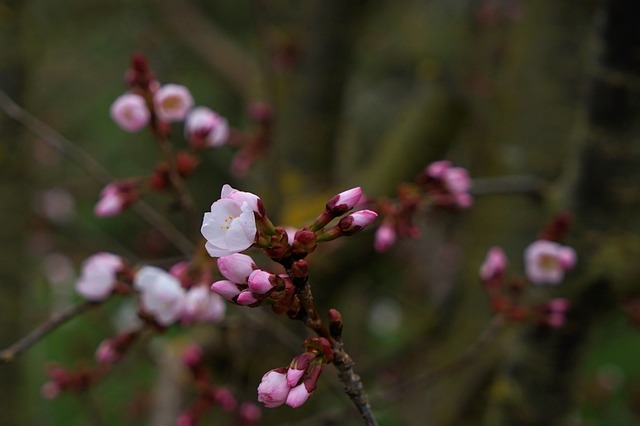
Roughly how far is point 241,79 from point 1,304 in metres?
1.33

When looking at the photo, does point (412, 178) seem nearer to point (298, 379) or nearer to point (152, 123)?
point (152, 123)

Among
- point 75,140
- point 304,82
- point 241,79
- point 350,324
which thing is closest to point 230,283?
point 304,82

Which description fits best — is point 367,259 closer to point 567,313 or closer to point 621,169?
point 567,313

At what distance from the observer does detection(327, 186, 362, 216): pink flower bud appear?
68 cm

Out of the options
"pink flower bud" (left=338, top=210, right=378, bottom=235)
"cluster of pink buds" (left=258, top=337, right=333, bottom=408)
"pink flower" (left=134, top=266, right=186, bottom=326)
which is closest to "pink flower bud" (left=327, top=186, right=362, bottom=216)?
"pink flower bud" (left=338, top=210, right=378, bottom=235)

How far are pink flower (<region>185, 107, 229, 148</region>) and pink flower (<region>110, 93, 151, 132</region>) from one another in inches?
3.6

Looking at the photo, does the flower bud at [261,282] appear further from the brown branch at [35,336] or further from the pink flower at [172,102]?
the pink flower at [172,102]

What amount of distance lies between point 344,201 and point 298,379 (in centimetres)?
17

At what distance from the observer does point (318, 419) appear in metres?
1.27

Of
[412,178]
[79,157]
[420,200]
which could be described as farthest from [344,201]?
[412,178]

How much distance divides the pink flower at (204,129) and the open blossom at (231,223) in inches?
20.0

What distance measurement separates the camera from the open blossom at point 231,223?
0.59m

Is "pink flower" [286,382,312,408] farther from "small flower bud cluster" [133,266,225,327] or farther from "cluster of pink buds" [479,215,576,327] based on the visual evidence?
"cluster of pink buds" [479,215,576,327]

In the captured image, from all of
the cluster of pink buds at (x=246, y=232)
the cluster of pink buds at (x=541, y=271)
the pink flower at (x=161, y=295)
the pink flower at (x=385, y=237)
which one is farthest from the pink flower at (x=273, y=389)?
the cluster of pink buds at (x=541, y=271)
